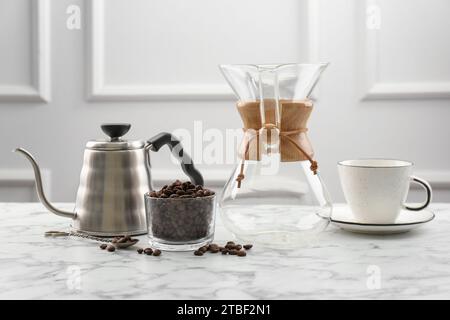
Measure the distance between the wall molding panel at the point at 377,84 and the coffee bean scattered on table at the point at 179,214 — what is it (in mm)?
1355

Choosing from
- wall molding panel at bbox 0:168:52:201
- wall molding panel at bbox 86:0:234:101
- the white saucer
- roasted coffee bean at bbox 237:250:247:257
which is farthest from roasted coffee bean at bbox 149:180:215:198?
wall molding panel at bbox 0:168:52:201

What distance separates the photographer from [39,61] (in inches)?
86.4

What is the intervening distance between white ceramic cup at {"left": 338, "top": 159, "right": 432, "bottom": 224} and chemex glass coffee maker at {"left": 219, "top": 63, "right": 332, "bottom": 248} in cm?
8

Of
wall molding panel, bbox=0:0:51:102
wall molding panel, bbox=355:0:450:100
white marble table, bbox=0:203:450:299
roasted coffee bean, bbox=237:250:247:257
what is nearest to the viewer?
white marble table, bbox=0:203:450:299

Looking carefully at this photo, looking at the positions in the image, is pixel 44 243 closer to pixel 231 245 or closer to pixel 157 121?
pixel 231 245

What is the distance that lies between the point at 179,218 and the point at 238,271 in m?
0.14

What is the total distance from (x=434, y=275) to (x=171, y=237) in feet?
1.16

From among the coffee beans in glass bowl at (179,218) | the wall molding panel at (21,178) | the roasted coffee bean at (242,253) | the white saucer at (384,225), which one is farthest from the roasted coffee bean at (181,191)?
the wall molding panel at (21,178)

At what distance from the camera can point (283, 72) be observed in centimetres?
87

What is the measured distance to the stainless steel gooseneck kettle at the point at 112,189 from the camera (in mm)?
959

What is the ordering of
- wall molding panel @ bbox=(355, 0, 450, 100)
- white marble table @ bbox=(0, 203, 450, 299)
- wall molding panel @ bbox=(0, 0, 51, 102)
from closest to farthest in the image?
white marble table @ bbox=(0, 203, 450, 299)
wall molding panel @ bbox=(355, 0, 450, 100)
wall molding panel @ bbox=(0, 0, 51, 102)

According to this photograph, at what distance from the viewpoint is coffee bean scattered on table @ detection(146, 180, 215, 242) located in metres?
0.85

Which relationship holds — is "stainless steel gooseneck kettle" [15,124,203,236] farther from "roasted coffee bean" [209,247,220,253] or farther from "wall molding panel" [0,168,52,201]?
"wall molding panel" [0,168,52,201]
